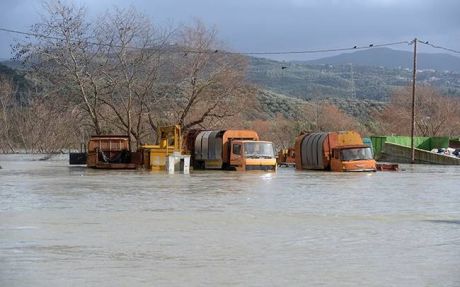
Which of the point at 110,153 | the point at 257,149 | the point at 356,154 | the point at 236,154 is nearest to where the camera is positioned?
the point at 257,149

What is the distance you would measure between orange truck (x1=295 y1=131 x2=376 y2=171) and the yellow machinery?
27.8ft

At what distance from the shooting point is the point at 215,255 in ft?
36.2

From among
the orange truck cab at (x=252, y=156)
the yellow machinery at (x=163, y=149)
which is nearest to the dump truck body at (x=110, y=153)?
the yellow machinery at (x=163, y=149)

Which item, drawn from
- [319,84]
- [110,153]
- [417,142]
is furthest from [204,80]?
[319,84]

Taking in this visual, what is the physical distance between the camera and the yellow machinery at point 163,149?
43.7m

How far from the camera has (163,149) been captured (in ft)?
144

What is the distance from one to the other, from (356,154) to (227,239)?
31.3 metres

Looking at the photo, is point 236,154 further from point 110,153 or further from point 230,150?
point 110,153

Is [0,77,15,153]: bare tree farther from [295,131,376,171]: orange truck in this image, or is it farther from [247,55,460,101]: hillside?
[247,55,460,101]: hillside

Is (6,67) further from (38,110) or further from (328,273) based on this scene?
(328,273)

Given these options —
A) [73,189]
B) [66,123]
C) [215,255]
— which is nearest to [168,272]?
[215,255]

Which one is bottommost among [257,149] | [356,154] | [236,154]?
[236,154]

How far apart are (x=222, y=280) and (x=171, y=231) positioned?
4980 millimetres

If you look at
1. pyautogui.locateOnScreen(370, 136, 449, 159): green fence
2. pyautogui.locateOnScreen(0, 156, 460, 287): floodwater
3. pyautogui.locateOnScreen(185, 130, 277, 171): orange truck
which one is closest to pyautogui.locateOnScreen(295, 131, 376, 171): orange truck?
pyautogui.locateOnScreen(185, 130, 277, 171): orange truck
